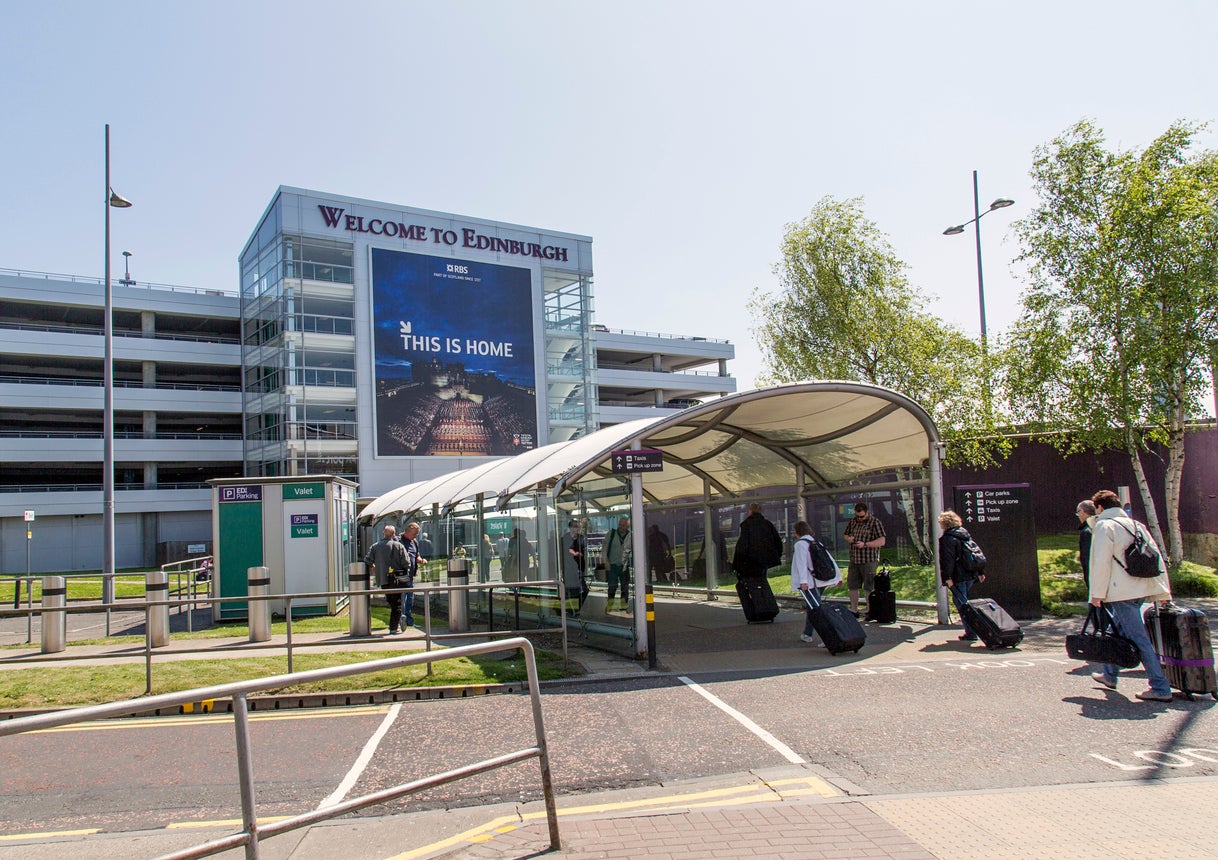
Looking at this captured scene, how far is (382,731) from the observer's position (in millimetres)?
7090

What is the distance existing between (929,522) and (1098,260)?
6223 mm

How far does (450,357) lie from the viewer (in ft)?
160

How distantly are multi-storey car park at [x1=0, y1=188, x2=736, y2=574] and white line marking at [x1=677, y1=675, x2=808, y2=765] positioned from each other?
125 feet

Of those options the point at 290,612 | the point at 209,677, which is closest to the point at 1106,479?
the point at 290,612

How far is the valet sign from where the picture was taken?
1664 centimetres

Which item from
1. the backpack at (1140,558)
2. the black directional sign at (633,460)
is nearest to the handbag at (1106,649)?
the backpack at (1140,558)

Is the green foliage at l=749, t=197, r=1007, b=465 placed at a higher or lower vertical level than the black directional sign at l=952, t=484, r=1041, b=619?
higher

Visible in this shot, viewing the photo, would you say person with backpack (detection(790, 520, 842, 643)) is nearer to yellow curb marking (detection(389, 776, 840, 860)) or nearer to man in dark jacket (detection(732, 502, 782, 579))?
man in dark jacket (detection(732, 502, 782, 579))

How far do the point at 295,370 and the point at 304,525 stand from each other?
30.1 m

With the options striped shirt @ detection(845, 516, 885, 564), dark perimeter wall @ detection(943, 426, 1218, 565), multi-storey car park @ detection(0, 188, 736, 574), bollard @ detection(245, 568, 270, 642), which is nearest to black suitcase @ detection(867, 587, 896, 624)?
striped shirt @ detection(845, 516, 885, 564)

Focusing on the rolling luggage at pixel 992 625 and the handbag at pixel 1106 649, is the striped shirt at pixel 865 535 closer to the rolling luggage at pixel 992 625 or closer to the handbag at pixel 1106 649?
the rolling luggage at pixel 992 625

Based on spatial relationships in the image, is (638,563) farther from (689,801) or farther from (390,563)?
(689,801)

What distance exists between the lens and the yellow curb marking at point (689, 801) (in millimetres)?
4859

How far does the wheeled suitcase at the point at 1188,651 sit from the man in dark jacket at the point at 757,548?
19.6 feet
